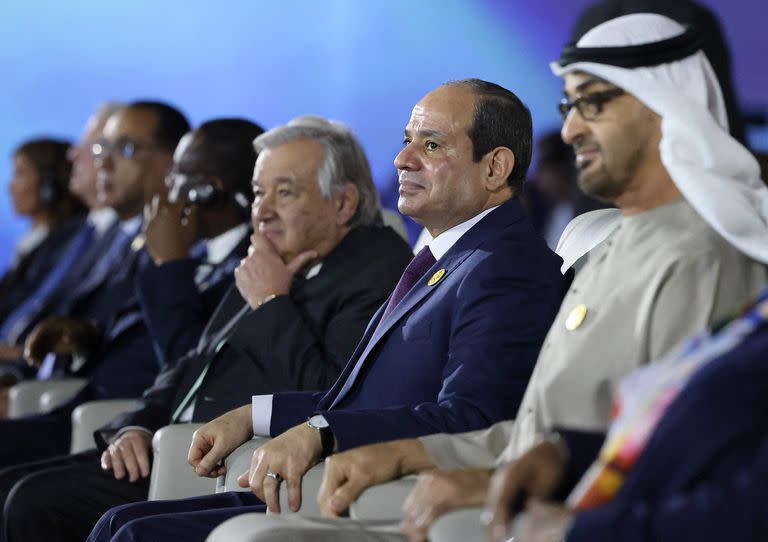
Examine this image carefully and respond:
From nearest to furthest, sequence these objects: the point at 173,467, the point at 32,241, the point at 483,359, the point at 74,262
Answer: the point at 483,359
the point at 173,467
the point at 74,262
the point at 32,241

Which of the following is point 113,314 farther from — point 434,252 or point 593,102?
point 593,102

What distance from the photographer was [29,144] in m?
7.97

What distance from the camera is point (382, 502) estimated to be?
2547mm

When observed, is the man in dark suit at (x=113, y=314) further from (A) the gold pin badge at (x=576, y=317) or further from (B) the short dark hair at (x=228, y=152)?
(A) the gold pin badge at (x=576, y=317)

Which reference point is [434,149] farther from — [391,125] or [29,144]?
[29,144]

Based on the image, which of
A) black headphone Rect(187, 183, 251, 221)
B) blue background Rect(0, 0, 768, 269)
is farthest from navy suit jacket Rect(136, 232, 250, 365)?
blue background Rect(0, 0, 768, 269)

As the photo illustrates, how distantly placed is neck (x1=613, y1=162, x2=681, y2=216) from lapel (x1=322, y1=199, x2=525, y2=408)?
0.60 meters

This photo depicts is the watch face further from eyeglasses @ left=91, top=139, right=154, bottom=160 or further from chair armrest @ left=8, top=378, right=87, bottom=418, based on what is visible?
eyeglasses @ left=91, top=139, right=154, bottom=160

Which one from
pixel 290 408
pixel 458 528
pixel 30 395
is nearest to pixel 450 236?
pixel 290 408

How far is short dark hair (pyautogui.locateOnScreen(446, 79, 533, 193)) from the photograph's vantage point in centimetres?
323

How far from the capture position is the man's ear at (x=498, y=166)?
3223 mm

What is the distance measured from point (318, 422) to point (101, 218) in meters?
4.17

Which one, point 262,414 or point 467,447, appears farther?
point 262,414

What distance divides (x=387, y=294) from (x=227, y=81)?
514cm
